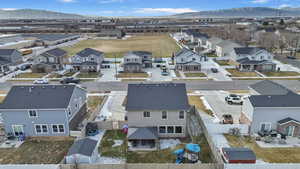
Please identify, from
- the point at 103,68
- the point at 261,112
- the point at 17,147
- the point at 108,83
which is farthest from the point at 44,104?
the point at 103,68

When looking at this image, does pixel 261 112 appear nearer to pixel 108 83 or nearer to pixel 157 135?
pixel 157 135

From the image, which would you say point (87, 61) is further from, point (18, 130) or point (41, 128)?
point (41, 128)

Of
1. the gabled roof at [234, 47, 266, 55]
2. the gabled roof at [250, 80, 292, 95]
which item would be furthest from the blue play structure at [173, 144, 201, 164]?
the gabled roof at [234, 47, 266, 55]

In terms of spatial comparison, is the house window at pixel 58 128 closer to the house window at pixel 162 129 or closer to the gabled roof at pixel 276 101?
the house window at pixel 162 129

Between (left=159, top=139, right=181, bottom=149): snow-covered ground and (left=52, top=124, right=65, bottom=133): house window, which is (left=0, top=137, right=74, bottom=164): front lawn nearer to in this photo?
(left=52, top=124, right=65, bottom=133): house window

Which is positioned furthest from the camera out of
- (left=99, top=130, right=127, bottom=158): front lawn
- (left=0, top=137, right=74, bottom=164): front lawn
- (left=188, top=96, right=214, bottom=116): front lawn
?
(left=188, top=96, right=214, bottom=116): front lawn

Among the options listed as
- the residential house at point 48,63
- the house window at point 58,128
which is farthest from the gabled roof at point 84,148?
the residential house at point 48,63

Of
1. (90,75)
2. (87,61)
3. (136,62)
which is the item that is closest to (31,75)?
(87,61)
